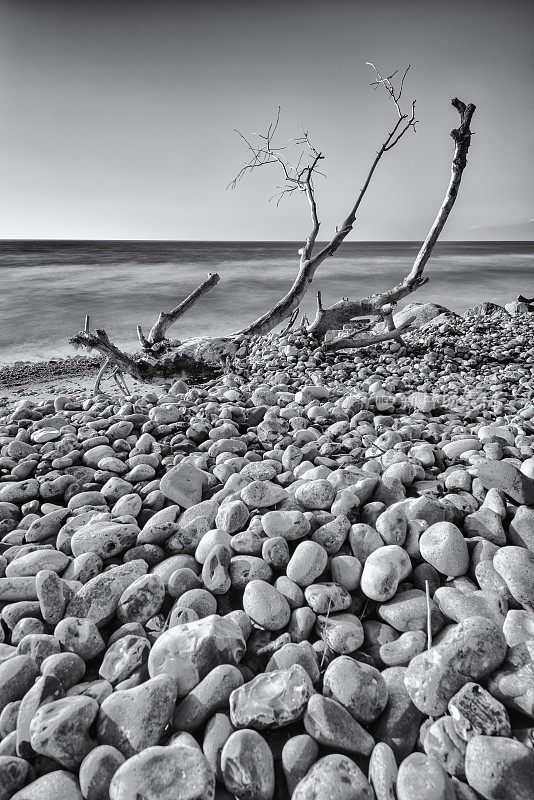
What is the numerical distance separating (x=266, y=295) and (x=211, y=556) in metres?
10.5

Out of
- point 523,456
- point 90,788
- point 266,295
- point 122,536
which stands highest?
point 266,295

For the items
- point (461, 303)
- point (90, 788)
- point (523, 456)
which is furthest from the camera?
point (461, 303)

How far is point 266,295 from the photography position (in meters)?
11.1

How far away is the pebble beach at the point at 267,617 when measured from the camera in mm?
700

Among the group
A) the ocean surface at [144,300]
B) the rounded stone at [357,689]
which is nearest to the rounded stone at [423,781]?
the rounded stone at [357,689]

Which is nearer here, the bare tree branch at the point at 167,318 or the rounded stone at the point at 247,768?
the rounded stone at the point at 247,768

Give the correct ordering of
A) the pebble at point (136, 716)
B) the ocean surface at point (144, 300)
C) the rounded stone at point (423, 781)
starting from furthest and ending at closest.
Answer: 1. the ocean surface at point (144, 300)
2. the pebble at point (136, 716)
3. the rounded stone at point (423, 781)

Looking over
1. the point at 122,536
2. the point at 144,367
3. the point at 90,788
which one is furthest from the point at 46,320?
the point at 90,788

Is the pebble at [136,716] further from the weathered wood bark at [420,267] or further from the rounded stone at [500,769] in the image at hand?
the weathered wood bark at [420,267]

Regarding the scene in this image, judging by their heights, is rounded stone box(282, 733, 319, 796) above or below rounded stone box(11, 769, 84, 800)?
above

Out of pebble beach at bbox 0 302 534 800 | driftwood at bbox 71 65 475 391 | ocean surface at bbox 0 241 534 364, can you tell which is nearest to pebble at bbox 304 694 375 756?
pebble beach at bbox 0 302 534 800

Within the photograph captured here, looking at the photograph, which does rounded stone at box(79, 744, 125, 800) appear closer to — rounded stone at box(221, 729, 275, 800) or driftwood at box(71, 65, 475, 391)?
rounded stone at box(221, 729, 275, 800)

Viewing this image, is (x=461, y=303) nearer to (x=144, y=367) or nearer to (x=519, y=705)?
(x=144, y=367)

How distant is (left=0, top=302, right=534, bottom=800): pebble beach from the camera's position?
700 mm
